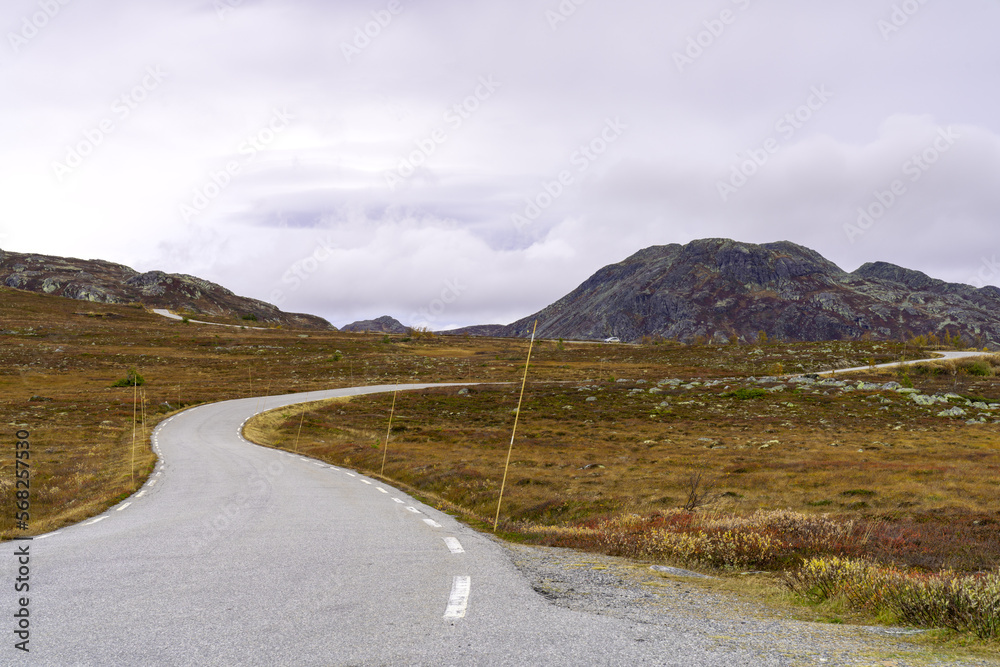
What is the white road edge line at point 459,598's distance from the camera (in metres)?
5.81

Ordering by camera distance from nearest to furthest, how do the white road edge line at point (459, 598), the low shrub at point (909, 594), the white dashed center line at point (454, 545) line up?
the low shrub at point (909, 594) < the white road edge line at point (459, 598) < the white dashed center line at point (454, 545)

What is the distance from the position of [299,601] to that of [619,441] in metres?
31.8

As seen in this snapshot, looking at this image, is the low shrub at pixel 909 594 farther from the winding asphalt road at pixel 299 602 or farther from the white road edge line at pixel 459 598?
the white road edge line at pixel 459 598

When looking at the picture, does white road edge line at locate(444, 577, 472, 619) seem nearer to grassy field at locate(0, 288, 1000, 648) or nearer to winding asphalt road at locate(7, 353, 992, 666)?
winding asphalt road at locate(7, 353, 992, 666)

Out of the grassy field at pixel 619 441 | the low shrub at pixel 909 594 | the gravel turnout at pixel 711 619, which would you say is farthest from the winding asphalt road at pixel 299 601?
the grassy field at pixel 619 441

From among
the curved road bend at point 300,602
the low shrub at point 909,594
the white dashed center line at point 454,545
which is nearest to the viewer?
the curved road bend at point 300,602

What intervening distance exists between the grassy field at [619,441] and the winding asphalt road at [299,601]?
3.33 metres

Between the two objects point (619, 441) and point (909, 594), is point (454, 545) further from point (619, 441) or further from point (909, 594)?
point (619, 441)

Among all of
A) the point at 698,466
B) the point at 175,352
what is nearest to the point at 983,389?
the point at 698,466

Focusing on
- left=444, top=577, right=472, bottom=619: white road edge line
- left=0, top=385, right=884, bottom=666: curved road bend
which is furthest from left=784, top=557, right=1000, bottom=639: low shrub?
left=444, top=577, right=472, bottom=619: white road edge line

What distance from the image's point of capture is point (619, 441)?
1428 inches

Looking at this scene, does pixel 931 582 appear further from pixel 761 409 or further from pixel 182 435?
pixel 761 409

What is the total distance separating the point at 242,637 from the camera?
516 cm

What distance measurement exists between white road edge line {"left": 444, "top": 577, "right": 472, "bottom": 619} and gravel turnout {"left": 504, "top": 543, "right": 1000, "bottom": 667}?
2.78 feet
